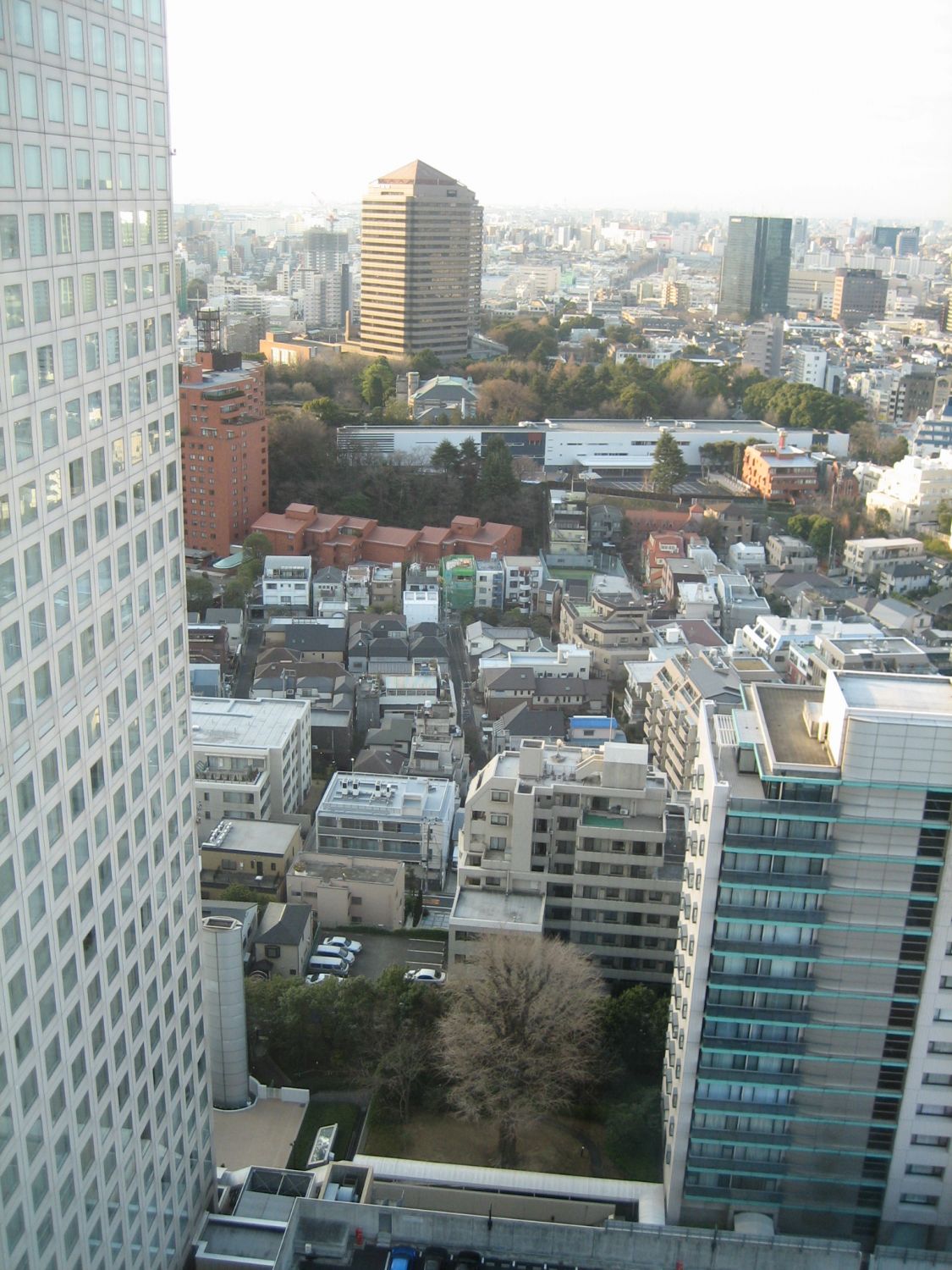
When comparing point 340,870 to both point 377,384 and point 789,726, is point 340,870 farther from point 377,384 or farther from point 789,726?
point 377,384

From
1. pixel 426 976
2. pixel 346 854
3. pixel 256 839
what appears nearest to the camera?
pixel 426 976

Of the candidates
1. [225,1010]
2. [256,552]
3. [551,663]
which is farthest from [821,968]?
[256,552]

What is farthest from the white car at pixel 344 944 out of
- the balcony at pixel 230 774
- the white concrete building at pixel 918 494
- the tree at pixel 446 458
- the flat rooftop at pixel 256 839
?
the white concrete building at pixel 918 494

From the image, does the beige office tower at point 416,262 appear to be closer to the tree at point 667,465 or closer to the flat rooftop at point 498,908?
the tree at point 667,465

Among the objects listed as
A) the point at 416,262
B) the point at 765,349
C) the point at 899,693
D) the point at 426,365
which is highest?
the point at 416,262

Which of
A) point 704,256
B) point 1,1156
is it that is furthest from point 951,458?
point 704,256

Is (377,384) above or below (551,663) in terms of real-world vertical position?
above
